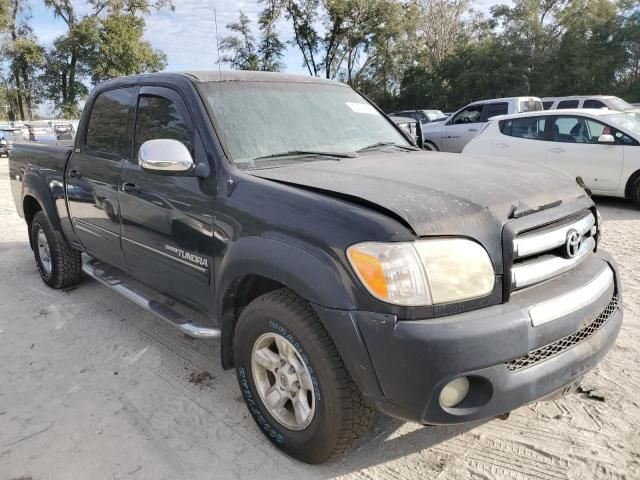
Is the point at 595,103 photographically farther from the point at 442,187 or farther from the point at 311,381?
the point at 311,381

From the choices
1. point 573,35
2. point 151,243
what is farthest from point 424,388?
point 573,35

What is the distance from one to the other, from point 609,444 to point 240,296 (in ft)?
6.42

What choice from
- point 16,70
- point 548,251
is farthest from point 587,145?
point 16,70

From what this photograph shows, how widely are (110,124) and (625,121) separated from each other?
780 centimetres

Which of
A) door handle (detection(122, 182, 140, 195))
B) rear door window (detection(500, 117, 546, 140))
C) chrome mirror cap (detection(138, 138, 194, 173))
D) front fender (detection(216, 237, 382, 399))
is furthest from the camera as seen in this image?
rear door window (detection(500, 117, 546, 140))

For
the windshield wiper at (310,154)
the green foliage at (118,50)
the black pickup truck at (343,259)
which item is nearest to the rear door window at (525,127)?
the black pickup truck at (343,259)

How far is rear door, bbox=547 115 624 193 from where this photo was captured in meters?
8.00

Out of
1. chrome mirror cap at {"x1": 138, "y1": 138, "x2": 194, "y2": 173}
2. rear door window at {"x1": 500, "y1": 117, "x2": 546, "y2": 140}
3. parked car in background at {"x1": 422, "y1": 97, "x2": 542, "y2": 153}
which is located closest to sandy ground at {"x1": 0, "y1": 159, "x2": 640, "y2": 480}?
chrome mirror cap at {"x1": 138, "y1": 138, "x2": 194, "y2": 173}

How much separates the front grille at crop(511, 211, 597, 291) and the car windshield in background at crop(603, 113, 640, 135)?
6.65m

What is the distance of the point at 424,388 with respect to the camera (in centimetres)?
196

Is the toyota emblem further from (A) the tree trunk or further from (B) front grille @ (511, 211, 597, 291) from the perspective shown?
(A) the tree trunk

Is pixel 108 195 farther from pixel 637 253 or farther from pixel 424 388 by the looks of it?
pixel 637 253

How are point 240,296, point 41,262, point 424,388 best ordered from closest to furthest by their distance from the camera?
1. point 424,388
2. point 240,296
3. point 41,262

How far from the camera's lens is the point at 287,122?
315 centimetres
